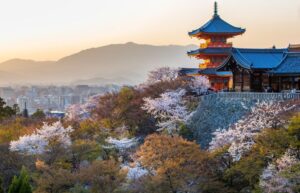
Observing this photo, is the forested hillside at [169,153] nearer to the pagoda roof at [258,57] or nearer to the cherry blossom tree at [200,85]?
the cherry blossom tree at [200,85]

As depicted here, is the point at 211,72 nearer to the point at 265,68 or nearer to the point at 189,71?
the point at 189,71

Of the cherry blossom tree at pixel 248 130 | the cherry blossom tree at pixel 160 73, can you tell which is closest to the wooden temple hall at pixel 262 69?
the cherry blossom tree at pixel 248 130

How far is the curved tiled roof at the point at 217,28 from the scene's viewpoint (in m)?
48.2

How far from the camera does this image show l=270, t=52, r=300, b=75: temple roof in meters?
34.5

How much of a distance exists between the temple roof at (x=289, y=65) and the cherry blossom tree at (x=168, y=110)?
7.67m

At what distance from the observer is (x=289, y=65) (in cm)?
3503

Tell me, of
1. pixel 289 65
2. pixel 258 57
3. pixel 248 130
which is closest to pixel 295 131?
pixel 248 130

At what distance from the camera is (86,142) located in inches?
1268

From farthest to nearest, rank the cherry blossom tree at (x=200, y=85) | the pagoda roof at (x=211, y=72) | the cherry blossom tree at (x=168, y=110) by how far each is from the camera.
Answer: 1. the pagoda roof at (x=211, y=72)
2. the cherry blossom tree at (x=200, y=85)
3. the cherry blossom tree at (x=168, y=110)

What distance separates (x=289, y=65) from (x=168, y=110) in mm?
9576

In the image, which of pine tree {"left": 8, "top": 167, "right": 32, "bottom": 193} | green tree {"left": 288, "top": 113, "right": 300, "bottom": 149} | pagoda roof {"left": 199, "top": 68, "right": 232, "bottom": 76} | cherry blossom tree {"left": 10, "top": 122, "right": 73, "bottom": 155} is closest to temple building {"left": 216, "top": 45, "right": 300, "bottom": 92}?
pagoda roof {"left": 199, "top": 68, "right": 232, "bottom": 76}

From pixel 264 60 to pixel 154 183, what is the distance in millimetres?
16990

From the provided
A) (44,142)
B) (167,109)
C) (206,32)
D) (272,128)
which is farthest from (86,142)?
(206,32)

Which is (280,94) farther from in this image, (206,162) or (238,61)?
(206,162)
